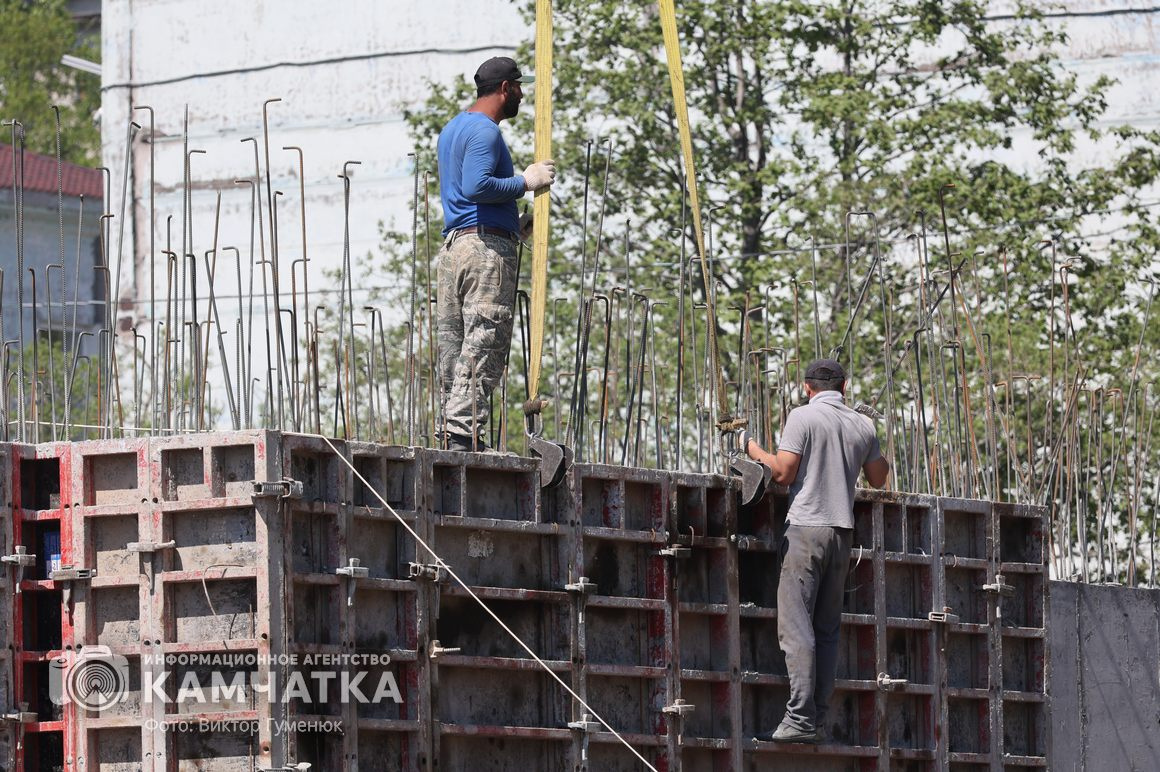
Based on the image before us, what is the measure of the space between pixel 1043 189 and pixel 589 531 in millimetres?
13916

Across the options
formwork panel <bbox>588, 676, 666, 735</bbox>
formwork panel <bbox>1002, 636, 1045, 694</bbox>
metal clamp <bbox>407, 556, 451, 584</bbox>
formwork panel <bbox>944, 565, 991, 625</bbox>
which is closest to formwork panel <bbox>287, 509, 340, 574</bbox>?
metal clamp <bbox>407, 556, 451, 584</bbox>

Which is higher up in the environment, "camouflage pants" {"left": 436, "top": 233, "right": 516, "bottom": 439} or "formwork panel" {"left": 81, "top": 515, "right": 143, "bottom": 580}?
"camouflage pants" {"left": 436, "top": 233, "right": 516, "bottom": 439}

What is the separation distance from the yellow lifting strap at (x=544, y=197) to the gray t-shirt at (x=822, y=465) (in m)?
1.34

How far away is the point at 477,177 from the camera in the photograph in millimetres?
9656

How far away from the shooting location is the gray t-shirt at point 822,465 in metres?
9.95

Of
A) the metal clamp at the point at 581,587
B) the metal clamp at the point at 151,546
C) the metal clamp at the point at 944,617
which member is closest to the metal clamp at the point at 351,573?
the metal clamp at the point at 151,546

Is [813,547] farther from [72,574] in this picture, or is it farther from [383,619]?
[72,574]

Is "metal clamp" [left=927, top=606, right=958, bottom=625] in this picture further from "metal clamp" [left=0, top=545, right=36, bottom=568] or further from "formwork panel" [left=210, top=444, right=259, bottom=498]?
"metal clamp" [left=0, top=545, right=36, bottom=568]

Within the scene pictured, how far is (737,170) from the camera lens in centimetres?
2294

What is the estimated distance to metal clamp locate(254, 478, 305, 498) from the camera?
8.20 meters

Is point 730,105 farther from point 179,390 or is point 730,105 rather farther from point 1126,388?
point 179,390

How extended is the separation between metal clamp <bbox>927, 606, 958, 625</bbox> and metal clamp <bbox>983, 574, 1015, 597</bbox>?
1.19 ft

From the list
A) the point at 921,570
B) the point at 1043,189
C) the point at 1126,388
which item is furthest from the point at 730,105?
the point at 921,570

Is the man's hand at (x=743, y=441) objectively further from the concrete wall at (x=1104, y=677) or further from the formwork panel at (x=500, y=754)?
the concrete wall at (x=1104, y=677)
